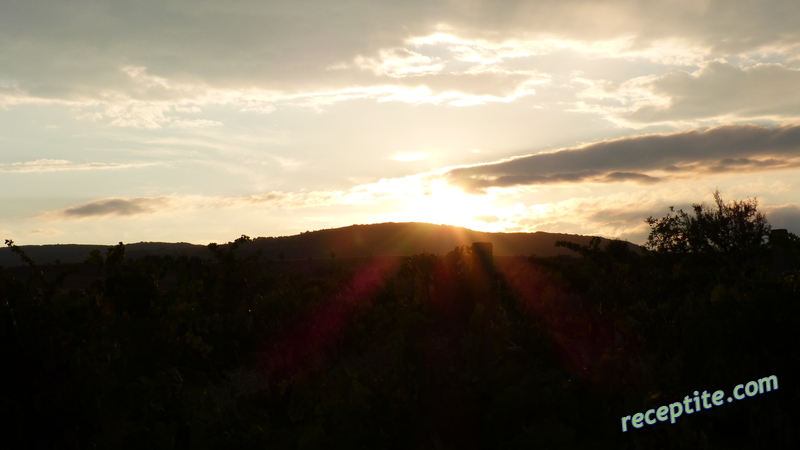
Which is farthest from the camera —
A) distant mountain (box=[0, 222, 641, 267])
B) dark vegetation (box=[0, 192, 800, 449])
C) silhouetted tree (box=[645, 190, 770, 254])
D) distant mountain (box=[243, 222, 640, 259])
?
distant mountain (box=[243, 222, 640, 259])

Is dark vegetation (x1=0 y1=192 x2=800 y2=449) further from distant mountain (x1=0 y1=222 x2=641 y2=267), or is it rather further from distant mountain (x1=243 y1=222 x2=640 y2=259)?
distant mountain (x1=243 y1=222 x2=640 y2=259)

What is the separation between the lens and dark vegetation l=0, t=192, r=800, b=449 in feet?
10.2

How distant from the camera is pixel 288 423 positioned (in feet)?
17.8

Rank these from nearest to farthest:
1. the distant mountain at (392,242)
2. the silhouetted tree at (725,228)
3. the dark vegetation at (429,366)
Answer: the dark vegetation at (429,366)
the silhouetted tree at (725,228)
the distant mountain at (392,242)

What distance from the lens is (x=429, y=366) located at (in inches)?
123

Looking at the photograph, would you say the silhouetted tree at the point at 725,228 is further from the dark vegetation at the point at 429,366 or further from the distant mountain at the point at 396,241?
the distant mountain at the point at 396,241

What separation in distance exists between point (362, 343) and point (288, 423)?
449cm

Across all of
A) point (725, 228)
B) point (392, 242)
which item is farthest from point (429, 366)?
point (392, 242)

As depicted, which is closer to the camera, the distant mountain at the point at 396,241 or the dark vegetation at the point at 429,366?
the dark vegetation at the point at 429,366

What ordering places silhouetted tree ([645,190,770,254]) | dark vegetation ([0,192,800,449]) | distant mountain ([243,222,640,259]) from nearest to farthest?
1. dark vegetation ([0,192,800,449])
2. silhouetted tree ([645,190,770,254])
3. distant mountain ([243,222,640,259])

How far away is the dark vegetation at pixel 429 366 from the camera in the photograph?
310cm

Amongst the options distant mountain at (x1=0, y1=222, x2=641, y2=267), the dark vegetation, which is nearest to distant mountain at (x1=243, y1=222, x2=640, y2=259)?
distant mountain at (x1=0, y1=222, x2=641, y2=267)

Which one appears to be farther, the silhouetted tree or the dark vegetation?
the silhouetted tree

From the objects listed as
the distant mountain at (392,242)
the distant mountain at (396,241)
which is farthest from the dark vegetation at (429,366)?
the distant mountain at (396,241)
